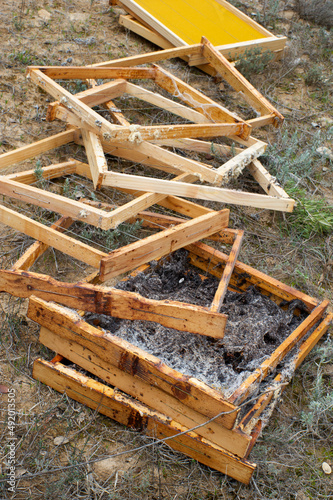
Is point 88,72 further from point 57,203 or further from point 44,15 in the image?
point 44,15

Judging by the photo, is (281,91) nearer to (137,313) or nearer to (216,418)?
(137,313)

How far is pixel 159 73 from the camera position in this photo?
546 centimetres

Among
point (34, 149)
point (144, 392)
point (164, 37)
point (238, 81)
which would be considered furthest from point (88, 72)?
point (144, 392)

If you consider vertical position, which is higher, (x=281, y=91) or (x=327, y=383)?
(x=281, y=91)

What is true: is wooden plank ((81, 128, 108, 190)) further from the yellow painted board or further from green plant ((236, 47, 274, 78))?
green plant ((236, 47, 274, 78))

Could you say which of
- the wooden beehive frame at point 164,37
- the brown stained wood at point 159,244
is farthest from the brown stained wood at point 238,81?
the brown stained wood at point 159,244

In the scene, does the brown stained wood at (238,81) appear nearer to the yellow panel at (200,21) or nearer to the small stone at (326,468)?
the yellow panel at (200,21)

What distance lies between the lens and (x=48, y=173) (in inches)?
178

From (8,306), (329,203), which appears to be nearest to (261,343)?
(8,306)

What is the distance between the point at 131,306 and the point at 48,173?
198 centimetres

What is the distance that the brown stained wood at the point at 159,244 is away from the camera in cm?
336

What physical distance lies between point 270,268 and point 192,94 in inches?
85.0

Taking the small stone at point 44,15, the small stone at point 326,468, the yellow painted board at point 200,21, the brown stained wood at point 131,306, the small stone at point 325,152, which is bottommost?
the small stone at point 326,468

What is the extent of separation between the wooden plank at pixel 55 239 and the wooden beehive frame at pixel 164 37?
12.3 feet
